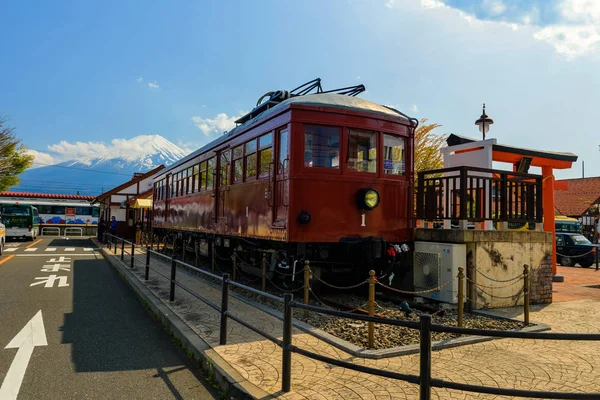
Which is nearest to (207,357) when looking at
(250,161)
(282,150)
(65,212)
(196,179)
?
(282,150)

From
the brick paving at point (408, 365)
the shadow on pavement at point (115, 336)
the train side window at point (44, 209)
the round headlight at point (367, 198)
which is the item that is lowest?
the shadow on pavement at point (115, 336)

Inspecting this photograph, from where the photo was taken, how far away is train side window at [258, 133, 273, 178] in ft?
25.1

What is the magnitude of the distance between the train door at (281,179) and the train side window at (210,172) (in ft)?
12.4

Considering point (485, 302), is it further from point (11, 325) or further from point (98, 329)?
point (11, 325)

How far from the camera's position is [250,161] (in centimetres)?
851

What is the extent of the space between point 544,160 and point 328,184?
251 inches

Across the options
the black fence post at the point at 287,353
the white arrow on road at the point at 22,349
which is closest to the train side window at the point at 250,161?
the white arrow on road at the point at 22,349

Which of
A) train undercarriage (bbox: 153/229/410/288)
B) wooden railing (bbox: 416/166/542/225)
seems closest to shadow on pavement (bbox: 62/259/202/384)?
train undercarriage (bbox: 153/229/410/288)

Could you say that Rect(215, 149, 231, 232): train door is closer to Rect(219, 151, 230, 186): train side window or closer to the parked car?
Rect(219, 151, 230, 186): train side window

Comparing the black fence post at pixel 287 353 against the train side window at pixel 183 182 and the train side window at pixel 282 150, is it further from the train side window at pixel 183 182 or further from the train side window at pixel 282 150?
the train side window at pixel 183 182

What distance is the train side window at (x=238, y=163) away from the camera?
29.3 ft

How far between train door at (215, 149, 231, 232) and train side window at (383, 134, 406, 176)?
3648 millimetres

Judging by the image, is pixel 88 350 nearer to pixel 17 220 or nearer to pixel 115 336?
pixel 115 336

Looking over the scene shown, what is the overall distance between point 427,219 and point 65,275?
925cm
